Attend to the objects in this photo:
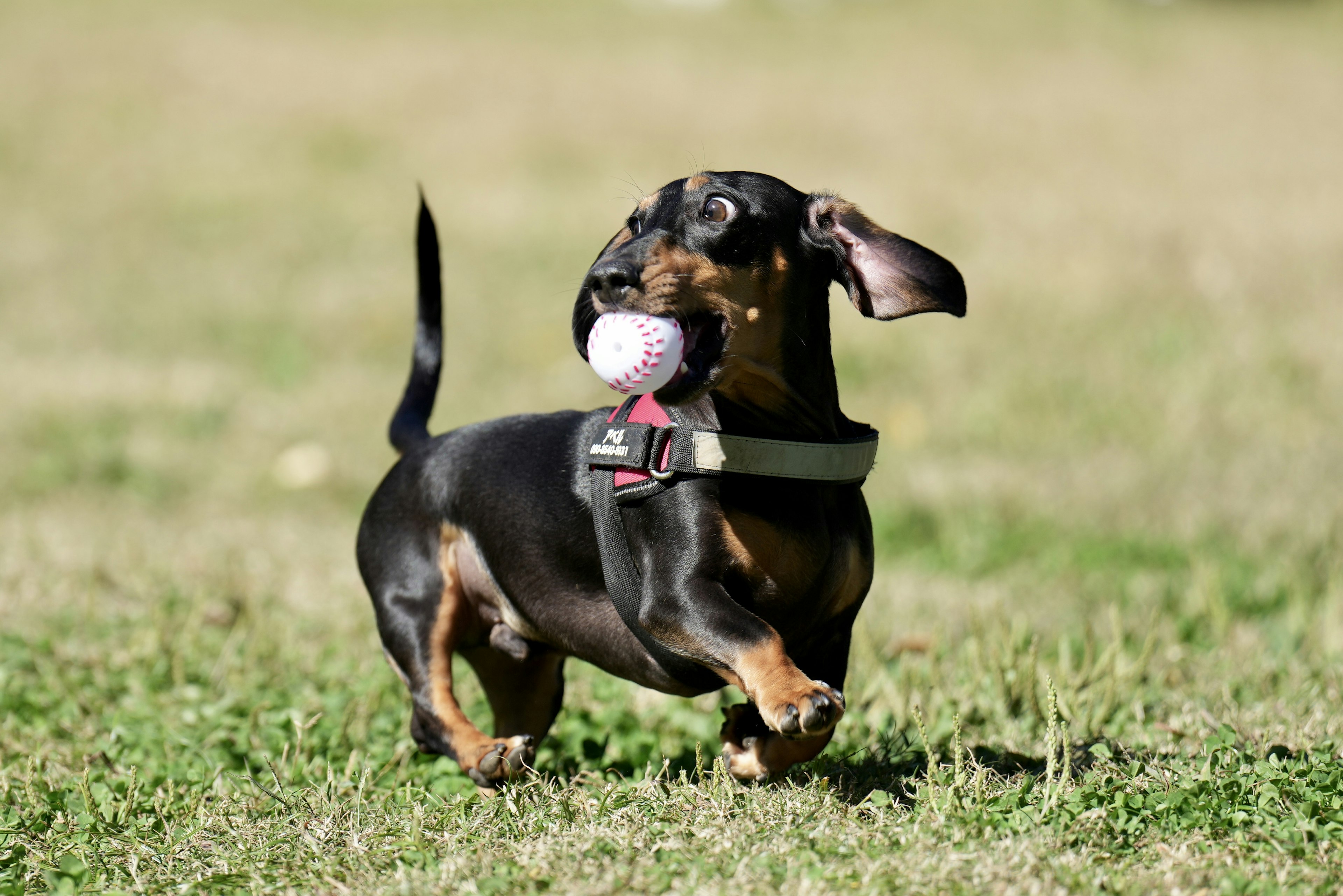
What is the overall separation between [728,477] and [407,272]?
34.0 ft

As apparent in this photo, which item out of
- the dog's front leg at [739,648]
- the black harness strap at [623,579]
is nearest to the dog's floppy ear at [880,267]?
the black harness strap at [623,579]

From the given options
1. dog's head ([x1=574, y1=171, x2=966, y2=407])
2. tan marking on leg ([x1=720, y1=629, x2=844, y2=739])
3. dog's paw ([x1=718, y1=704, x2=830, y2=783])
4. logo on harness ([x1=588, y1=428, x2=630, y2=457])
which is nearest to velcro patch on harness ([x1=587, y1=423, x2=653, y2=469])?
logo on harness ([x1=588, y1=428, x2=630, y2=457])

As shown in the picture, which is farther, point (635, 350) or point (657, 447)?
point (657, 447)

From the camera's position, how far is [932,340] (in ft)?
31.4

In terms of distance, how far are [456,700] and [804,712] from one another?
1.14 m

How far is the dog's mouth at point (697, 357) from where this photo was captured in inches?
98.7

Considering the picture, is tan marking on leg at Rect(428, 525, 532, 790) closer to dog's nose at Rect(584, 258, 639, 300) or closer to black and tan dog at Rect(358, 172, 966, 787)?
black and tan dog at Rect(358, 172, 966, 787)

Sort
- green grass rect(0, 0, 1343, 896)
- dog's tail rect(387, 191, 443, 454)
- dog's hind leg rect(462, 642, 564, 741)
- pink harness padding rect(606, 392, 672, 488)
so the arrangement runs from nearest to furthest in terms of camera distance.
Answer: green grass rect(0, 0, 1343, 896) < pink harness padding rect(606, 392, 672, 488) < dog's hind leg rect(462, 642, 564, 741) < dog's tail rect(387, 191, 443, 454)

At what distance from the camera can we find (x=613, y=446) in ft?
9.12

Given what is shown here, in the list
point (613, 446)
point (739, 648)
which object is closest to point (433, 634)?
point (613, 446)

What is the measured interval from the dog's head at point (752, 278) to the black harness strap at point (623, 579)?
352 mm

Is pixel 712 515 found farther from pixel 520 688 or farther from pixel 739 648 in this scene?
pixel 520 688

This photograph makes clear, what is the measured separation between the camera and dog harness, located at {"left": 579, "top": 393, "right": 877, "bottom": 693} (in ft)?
8.59

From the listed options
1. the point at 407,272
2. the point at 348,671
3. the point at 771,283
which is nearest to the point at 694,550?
the point at 771,283
